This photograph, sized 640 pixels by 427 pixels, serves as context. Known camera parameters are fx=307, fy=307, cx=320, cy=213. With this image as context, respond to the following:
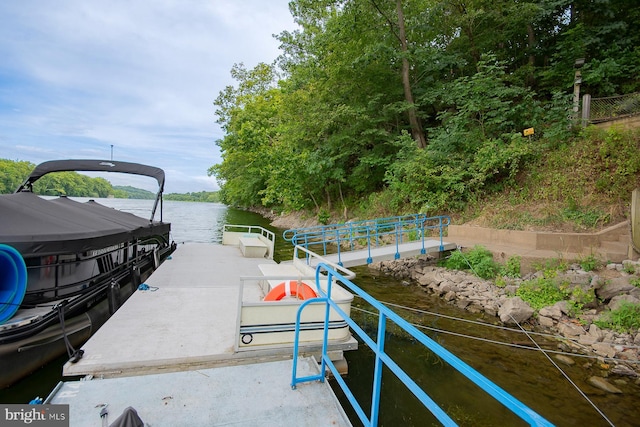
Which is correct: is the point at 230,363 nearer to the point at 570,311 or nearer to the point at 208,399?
the point at 208,399

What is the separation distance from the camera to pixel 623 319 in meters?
5.50

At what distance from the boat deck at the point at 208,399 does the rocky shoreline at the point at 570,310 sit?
14.6 ft

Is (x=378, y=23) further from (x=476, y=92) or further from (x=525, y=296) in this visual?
(x=525, y=296)

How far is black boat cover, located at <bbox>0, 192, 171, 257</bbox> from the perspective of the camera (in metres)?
3.85

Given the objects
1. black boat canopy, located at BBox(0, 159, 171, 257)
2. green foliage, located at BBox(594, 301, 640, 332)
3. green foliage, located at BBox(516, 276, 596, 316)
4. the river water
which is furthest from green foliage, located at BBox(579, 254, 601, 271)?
black boat canopy, located at BBox(0, 159, 171, 257)

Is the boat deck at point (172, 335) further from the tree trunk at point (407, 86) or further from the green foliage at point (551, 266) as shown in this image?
the tree trunk at point (407, 86)

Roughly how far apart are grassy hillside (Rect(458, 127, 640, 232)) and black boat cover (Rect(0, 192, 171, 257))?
10995 mm

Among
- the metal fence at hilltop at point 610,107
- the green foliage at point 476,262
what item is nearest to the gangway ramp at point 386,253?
the green foliage at point 476,262

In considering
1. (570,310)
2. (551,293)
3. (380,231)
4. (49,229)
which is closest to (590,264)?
(551,293)

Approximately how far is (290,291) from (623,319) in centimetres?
601

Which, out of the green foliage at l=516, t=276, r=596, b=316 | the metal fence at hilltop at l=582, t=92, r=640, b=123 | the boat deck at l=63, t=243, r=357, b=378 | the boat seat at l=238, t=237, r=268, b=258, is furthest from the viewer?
the metal fence at hilltop at l=582, t=92, r=640, b=123

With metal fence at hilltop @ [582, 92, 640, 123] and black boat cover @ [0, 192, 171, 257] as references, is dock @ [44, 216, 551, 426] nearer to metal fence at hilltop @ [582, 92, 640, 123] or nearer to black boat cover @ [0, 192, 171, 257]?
black boat cover @ [0, 192, 171, 257]

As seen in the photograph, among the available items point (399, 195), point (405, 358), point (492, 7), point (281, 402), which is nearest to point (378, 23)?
point (492, 7)

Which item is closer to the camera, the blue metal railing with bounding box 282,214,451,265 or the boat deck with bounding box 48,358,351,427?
the boat deck with bounding box 48,358,351,427
